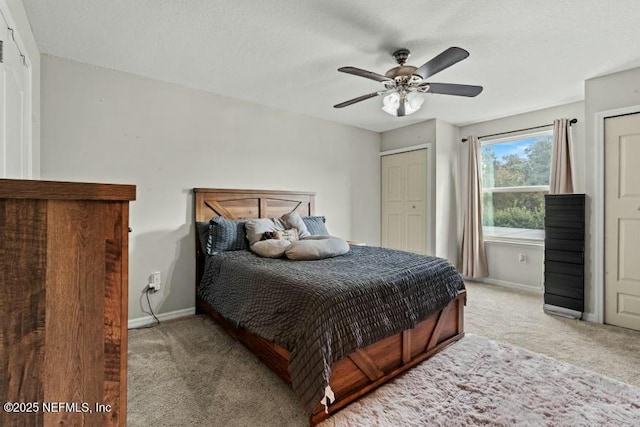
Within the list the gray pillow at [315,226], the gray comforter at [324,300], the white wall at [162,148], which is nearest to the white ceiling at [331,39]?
the white wall at [162,148]

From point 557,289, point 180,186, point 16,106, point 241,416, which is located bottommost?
point 241,416

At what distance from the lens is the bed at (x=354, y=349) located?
1698 mm

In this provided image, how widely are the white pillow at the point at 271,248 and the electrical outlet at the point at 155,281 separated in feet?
3.38

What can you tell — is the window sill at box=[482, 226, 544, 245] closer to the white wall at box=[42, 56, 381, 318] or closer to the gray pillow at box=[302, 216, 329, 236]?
the gray pillow at box=[302, 216, 329, 236]

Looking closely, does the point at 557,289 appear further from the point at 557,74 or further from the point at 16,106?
the point at 16,106

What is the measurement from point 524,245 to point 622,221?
124 centimetres

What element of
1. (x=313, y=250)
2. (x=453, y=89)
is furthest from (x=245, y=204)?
(x=453, y=89)

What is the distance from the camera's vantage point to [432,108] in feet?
12.5

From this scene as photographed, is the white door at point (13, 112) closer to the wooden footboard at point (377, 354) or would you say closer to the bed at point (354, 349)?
the bed at point (354, 349)

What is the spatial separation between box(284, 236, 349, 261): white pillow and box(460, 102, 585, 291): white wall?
2.77m

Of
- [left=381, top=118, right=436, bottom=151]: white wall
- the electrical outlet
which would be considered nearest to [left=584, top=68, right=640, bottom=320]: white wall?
[left=381, top=118, right=436, bottom=151]: white wall

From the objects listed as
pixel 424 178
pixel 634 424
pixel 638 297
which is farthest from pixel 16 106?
pixel 638 297

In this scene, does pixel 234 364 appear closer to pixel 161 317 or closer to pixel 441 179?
pixel 161 317

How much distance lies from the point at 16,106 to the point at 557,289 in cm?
472
